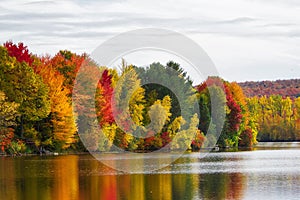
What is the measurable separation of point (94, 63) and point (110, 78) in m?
2.50

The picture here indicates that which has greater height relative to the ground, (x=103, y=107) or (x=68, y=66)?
(x=68, y=66)

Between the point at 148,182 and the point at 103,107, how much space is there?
3756 centimetres

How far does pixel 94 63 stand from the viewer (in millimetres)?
77500

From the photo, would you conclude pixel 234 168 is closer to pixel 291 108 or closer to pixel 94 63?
pixel 94 63

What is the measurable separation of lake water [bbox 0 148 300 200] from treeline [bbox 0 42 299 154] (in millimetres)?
14663

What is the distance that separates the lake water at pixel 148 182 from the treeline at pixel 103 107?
14663 millimetres

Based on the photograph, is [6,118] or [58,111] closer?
[6,118]

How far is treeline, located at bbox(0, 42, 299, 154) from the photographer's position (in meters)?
66.0

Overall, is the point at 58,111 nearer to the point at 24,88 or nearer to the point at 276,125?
the point at 24,88

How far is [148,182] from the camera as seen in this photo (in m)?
38.6

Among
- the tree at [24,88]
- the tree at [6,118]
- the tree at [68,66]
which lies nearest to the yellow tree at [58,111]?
the tree at [24,88]

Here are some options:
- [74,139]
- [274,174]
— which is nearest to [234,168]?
[274,174]

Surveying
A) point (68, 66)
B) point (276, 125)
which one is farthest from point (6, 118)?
point (276, 125)

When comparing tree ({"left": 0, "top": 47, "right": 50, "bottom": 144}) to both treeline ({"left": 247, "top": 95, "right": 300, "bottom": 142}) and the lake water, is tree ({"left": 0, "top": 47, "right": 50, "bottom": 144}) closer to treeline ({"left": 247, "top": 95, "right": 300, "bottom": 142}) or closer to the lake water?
the lake water
